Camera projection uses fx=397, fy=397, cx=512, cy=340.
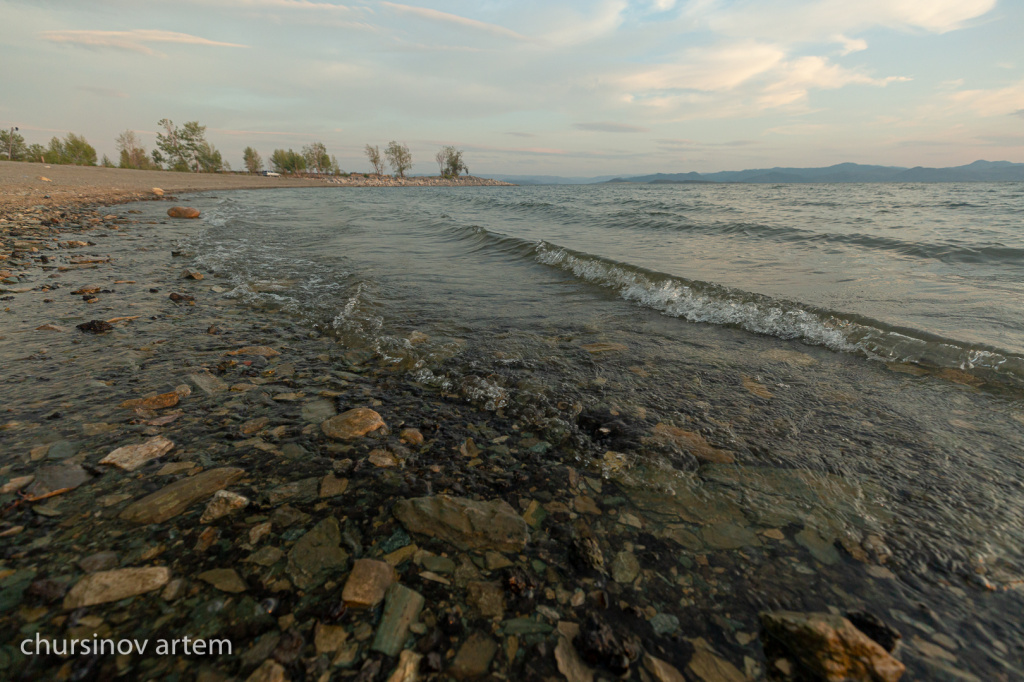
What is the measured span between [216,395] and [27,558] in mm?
1825

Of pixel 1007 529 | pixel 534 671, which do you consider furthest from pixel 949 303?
pixel 534 671

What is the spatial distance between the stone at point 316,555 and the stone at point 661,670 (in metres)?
1.54

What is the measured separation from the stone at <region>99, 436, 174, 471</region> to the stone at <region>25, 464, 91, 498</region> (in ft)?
0.45

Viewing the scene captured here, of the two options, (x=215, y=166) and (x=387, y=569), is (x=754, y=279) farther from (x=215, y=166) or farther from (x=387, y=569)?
(x=215, y=166)

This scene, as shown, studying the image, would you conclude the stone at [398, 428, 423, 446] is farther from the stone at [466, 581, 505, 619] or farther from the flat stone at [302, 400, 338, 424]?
the stone at [466, 581, 505, 619]

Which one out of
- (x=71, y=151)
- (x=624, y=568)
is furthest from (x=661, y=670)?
(x=71, y=151)

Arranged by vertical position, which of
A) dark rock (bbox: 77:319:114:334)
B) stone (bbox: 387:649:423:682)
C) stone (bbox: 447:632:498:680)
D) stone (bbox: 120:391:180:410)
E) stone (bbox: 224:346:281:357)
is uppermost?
dark rock (bbox: 77:319:114:334)

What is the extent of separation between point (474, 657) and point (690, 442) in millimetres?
2370

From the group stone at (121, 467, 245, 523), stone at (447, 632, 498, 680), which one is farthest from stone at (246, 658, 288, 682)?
stone at (121, 467, 245, 523)

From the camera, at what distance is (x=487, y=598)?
6.50 feet

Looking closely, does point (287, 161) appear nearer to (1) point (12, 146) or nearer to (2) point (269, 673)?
(1) point (12, 146)

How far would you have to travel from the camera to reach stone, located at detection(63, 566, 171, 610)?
180cm

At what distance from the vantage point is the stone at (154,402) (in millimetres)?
3408

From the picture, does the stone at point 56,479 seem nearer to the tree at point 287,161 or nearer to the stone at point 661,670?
the stone at point 661,670
